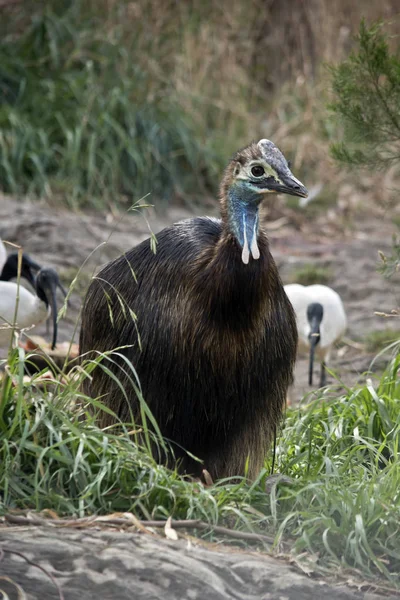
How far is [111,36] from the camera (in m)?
10.8

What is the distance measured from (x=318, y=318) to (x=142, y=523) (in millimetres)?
3777

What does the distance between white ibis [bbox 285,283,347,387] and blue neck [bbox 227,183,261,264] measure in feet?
9.64

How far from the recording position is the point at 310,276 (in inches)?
362

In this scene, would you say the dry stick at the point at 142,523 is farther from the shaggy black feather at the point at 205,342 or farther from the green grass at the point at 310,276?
the green grass at the point at 310,276

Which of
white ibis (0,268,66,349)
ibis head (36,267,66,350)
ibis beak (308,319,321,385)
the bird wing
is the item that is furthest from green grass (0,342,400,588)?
the bird wing

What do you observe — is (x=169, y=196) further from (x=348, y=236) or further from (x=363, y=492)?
(x=363, y=492)

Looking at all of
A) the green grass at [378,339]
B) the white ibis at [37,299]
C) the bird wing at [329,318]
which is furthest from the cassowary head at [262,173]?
the green grass at [378,339]

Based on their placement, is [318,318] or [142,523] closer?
[142,523]

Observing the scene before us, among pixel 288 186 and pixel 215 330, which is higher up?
pixel 288 186

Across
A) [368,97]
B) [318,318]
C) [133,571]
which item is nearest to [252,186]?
[133,571]

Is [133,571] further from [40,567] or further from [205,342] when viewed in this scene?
[205,342]

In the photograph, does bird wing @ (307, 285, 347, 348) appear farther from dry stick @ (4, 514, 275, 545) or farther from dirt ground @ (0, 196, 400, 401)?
dry stick @ (4, 514, 275, 545)

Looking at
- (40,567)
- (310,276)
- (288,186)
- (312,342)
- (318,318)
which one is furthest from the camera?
(310,276)

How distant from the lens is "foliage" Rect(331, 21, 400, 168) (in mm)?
5535
